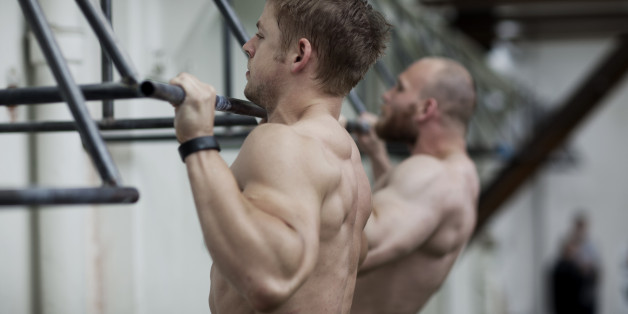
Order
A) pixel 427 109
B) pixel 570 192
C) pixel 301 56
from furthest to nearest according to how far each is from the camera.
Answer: pixel 570 192 < pixel 427 109 < pixel 301 56

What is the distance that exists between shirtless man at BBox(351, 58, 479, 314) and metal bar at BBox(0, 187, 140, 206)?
90 cm

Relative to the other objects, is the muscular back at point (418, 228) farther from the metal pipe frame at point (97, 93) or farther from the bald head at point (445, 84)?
the metal pipe frame at point (97, 93)

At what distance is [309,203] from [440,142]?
1.16 metres

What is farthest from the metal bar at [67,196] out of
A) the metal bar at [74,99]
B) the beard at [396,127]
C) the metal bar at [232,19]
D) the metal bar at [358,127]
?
the beard at [396,127]

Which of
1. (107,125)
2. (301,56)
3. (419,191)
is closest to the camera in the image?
(301,56)

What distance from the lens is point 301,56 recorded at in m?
1.09

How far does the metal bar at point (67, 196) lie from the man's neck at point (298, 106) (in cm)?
32

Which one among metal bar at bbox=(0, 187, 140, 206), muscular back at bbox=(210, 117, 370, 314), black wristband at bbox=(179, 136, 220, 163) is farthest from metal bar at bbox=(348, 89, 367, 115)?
metal bar at bbox=(0, 187, 140, 206)

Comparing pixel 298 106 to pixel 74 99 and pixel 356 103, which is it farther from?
pixel 356 103

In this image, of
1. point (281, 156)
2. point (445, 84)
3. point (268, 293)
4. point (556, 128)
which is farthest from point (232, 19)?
point (556, 128)

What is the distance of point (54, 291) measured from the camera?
1.90 metres

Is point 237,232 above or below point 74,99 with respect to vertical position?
below

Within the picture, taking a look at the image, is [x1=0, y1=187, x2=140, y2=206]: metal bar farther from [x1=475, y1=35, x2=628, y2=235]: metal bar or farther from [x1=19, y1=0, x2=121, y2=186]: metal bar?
[x1=475, y1=35, x2=628, y2=235]: metal bar

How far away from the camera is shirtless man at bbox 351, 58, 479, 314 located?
1.78m
